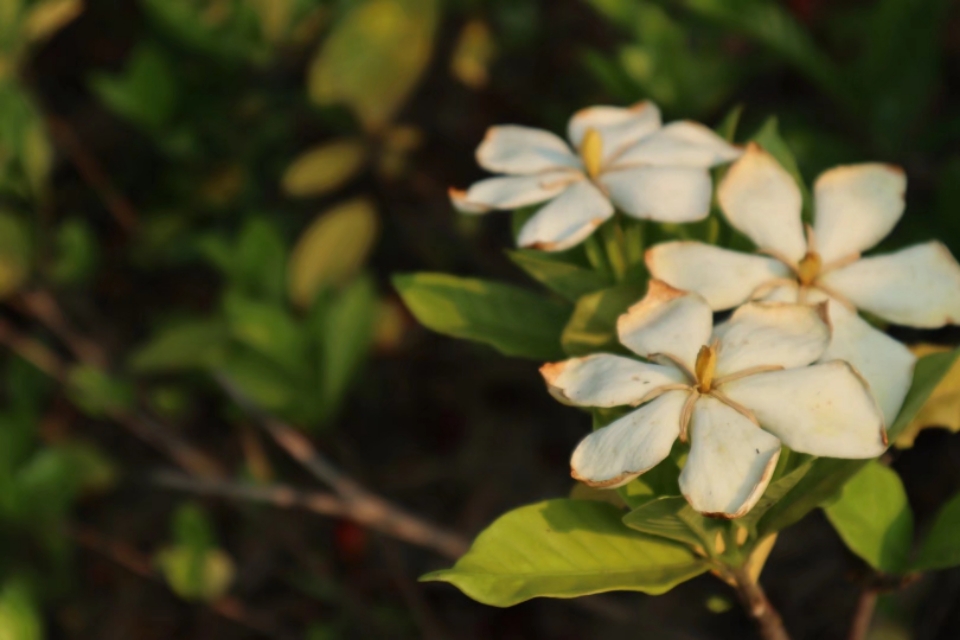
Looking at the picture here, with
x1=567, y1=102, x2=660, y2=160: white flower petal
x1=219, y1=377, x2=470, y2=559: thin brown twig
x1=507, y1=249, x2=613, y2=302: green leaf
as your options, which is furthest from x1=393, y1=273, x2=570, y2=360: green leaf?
x1=219, y1=377, x2=470, y2=559: thin brown twig

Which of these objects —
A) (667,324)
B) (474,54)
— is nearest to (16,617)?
(667,324)

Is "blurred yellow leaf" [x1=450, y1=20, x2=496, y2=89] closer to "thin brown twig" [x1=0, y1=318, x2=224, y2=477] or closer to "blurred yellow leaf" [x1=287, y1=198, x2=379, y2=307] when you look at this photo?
"blurred yellow leaf" [x1=287, y1=198, x2=379, y2=307]

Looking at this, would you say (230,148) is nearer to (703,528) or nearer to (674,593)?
(674,593)

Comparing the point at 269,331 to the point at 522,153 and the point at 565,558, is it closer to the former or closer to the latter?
the point at 522,153

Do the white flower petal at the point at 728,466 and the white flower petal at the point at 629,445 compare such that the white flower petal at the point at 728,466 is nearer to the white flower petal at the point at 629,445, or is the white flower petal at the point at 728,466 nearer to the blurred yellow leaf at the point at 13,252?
the white flower petal at the point at 629,445

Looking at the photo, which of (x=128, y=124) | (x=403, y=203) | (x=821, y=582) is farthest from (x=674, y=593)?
(x=128, y=124)

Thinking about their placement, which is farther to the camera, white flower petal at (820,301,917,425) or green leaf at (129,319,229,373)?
green leaf at (129,319,229,373)

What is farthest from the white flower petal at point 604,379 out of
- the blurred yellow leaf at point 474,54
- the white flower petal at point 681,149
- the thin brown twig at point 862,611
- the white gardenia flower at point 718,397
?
the blurred yellow leaf at point 474,54
